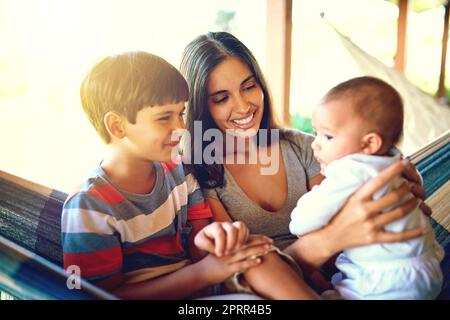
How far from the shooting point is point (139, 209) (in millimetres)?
945

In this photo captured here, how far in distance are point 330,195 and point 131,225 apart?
415mm

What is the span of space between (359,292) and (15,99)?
7.96ft

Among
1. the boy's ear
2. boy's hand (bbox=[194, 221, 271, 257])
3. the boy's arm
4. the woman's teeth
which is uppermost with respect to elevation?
the boy's ear

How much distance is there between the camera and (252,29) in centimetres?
340

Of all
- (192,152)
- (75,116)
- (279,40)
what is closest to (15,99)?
(75,116)

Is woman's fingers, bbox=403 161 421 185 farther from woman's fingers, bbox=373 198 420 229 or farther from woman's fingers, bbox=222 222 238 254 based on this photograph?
woman's fingers, bbox=222 222 238 254

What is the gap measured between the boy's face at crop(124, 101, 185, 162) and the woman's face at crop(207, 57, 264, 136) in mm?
197

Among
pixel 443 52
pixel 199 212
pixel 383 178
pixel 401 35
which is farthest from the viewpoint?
pixel 443 52

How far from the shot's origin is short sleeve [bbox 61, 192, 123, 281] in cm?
83

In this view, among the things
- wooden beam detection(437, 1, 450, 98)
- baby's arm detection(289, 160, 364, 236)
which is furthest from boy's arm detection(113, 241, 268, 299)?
wooden beam detection(437, 1, 450, 98)

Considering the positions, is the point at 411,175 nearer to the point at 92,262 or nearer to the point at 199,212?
the point at 199,212

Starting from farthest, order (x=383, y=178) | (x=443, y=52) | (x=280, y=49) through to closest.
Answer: (x=443, y=52)
(x=280, y=49)
(x=383, y=178)

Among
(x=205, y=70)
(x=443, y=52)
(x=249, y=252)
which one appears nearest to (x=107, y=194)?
(x=249, y=252)
